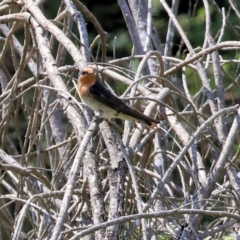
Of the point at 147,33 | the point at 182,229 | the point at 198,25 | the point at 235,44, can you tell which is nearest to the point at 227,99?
the point at 198,25

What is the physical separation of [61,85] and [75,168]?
563mm

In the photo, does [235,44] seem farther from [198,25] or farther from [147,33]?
[198,25]

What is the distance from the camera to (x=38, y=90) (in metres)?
2.95

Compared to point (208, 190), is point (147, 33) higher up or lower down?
higher up

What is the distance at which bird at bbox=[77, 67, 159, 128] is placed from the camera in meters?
2.69

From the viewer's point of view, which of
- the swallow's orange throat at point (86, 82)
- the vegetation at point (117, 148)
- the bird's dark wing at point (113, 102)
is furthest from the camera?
the swallow's orange throat at point (86, 82)

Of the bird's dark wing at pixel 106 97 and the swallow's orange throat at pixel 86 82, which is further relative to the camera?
the swallow's orange throat at pixel 86 82

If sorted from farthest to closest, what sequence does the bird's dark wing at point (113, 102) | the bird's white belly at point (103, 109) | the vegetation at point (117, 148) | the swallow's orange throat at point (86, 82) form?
the swallow's orange throat at point (86, 82), the bird's white belly at point (103, 109), the bird's dark wing at point (113, 102), the vegetation at point (117, 148)

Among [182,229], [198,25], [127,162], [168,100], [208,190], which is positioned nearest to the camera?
[127,162]

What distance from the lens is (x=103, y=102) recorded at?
302 cm

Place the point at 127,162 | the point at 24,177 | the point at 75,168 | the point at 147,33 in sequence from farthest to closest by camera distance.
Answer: the point at 147,33 → the point at 24,177 → the point at 127,162 → the point at 75,168

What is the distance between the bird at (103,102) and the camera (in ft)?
8.81

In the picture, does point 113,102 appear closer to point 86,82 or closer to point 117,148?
point 86,82

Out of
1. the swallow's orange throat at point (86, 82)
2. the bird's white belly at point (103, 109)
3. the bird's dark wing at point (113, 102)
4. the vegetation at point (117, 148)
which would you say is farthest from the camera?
the swallow's orange throat at point (86, 82)
